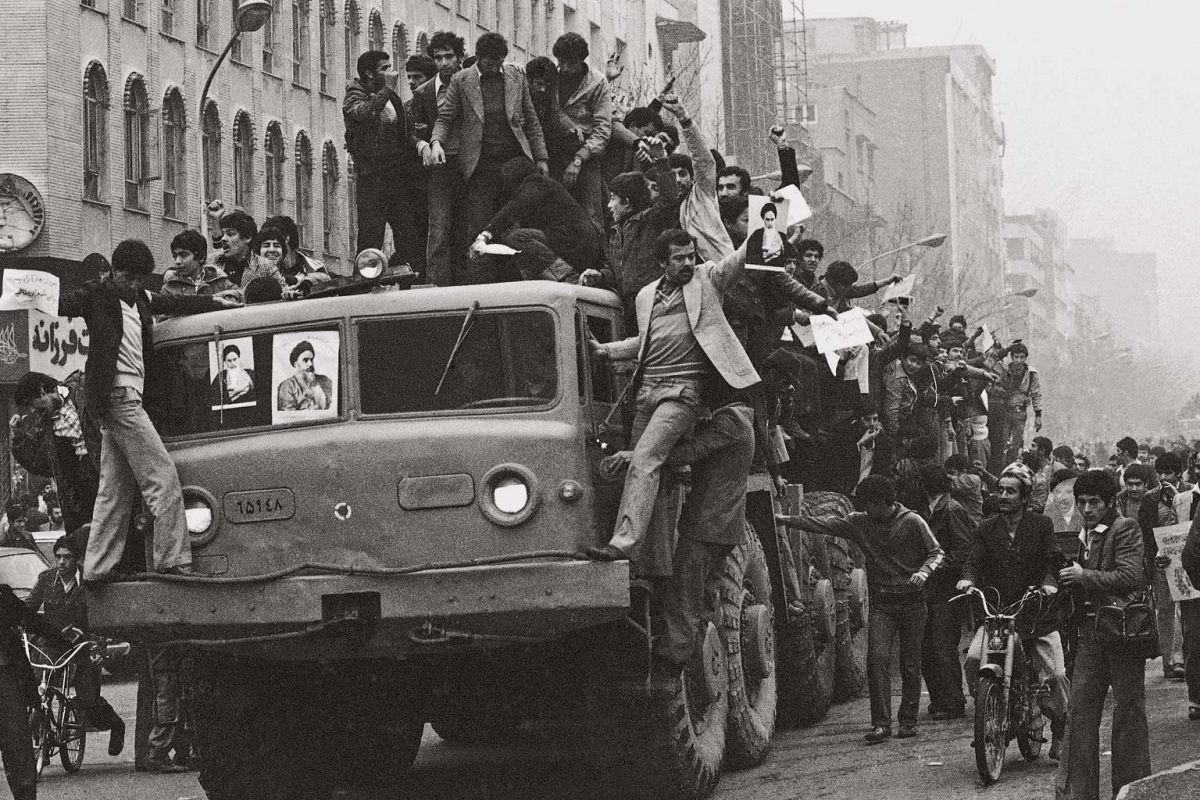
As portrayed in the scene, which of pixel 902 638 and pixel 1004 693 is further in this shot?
pixel 902 638

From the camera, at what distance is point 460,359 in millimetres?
11516

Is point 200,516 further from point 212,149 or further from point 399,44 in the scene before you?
point 399,44

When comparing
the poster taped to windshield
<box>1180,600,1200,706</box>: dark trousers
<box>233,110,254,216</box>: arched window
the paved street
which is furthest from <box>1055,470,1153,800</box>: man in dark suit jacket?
<box>233,110,254,216</box>: arched window

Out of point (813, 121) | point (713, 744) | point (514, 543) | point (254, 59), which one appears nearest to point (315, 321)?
point (514, 543)

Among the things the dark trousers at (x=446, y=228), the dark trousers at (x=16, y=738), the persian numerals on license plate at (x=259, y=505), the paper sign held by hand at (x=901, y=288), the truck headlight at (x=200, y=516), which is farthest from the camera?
the paper sign held by hand at (x=901, y=288)

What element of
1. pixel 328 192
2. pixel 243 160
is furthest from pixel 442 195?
pixel 328 192

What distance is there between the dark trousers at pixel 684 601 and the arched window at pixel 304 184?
1362 inches

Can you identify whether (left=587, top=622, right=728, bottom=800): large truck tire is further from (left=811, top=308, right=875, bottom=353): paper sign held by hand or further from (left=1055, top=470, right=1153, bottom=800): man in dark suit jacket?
(left=811, top=308, right=875, bottom=353): paper sign held by hand

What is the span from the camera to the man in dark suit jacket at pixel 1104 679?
11367mm

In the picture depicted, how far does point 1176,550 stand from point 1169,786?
434cm

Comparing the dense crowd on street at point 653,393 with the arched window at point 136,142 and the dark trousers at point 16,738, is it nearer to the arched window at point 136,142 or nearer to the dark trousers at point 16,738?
the dark trousers at point 16,738

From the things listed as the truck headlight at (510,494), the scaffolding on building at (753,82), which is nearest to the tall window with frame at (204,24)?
the truck headlight at (510,494)

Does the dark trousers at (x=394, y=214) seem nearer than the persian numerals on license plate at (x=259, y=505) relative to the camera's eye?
No

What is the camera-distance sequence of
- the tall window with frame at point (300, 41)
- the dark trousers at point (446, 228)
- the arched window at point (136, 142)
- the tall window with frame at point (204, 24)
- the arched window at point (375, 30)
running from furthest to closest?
1. the arched window at point (375, 30)
2. the tall window with frame at point (300, 41)
3. the tall window with frame at point (204, 24)
4. the arched window at point (136, 142)
5. the dark trousers at point (446, 228)
